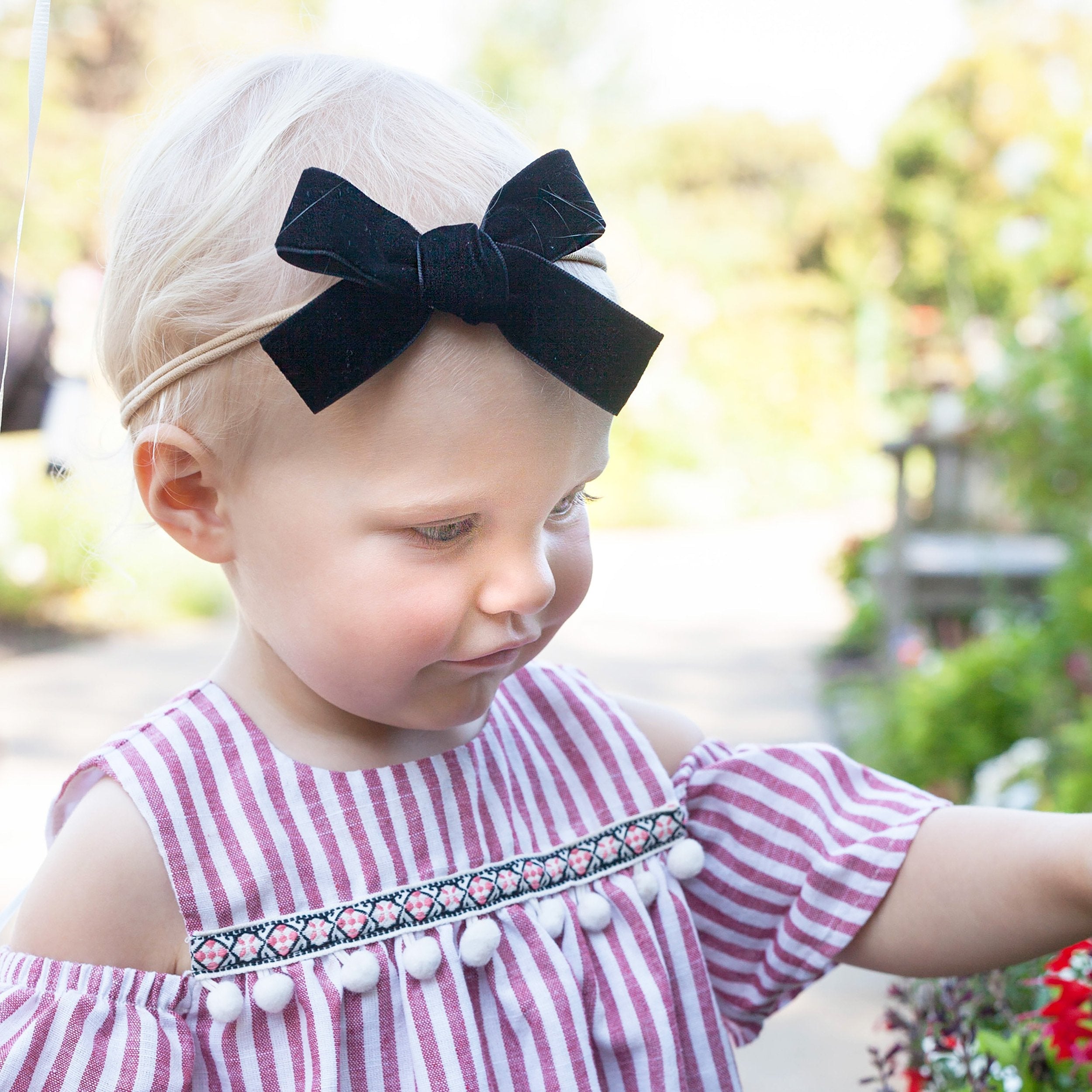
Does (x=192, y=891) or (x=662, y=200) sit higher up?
(x=662, y=200)

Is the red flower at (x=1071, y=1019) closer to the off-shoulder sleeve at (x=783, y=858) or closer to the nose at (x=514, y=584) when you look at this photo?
the off-shoulder sleeve at (x=783, y=858)

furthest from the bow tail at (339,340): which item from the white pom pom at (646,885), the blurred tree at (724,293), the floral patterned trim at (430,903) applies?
the blurred tree at (724,293)

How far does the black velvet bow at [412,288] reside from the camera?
0.83m

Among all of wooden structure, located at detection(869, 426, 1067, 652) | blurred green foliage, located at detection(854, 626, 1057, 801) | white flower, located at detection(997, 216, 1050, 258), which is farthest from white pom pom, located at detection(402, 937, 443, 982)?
wooden structure, located at detection(869, 426, 1067, 652)

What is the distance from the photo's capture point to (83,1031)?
2.93ft

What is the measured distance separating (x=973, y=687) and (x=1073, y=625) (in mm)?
649

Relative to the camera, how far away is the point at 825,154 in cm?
1950

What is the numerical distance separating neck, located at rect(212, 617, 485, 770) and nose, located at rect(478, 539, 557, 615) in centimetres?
19

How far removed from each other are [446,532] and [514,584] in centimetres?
7

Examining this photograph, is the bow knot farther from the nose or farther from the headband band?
the nose

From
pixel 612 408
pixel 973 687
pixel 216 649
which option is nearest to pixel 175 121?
pixel 612 408

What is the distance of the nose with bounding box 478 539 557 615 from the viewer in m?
0.89

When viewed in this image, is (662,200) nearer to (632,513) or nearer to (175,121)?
(632,513)

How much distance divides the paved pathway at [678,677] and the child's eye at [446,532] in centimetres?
156
